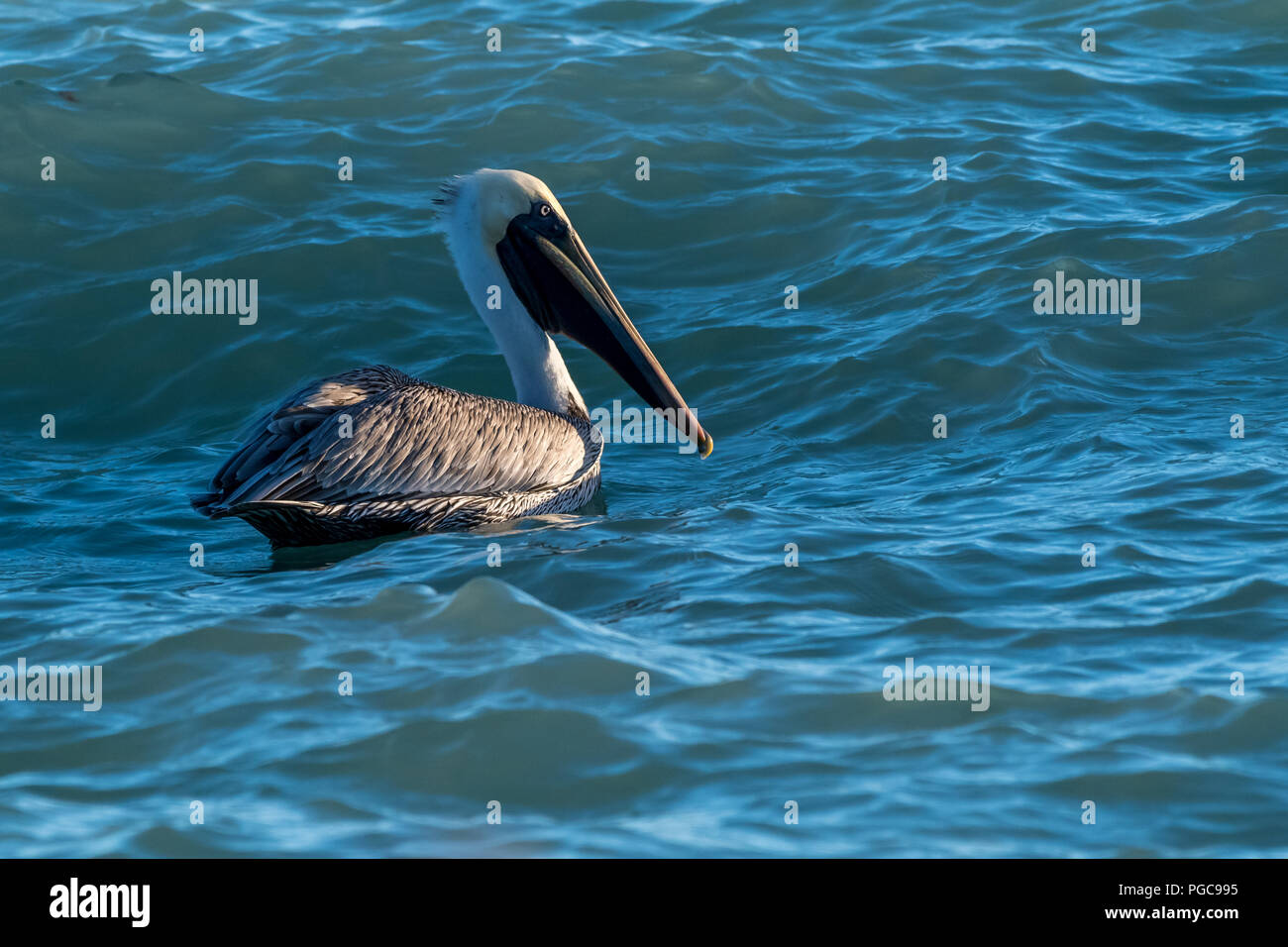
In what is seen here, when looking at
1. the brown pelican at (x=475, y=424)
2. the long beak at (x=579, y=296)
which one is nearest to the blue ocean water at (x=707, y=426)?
the brown pelican at (x=475, y=424)

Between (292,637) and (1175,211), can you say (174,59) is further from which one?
(292,637)

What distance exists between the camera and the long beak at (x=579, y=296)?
7.73 metres

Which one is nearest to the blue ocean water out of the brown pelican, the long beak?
the brown pelican

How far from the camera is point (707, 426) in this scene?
8.60 m

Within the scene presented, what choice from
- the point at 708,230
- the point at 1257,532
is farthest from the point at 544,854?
the point at 708,230

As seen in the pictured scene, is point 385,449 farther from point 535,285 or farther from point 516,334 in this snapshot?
point 535,285

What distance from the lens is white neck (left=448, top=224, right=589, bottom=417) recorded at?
7.88 metres

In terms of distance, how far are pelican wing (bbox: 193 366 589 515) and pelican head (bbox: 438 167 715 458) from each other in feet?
1.79

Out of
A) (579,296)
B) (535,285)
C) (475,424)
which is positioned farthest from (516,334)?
(475,424)

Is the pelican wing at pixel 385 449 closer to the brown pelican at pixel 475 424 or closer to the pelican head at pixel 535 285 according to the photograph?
the brown pelican at pixel 475 424

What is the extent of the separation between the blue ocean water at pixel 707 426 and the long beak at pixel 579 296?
514mm

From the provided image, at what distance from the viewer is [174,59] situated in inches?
521

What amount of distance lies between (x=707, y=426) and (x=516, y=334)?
1.24 meters

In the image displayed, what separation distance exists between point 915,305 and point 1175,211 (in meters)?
1.97
